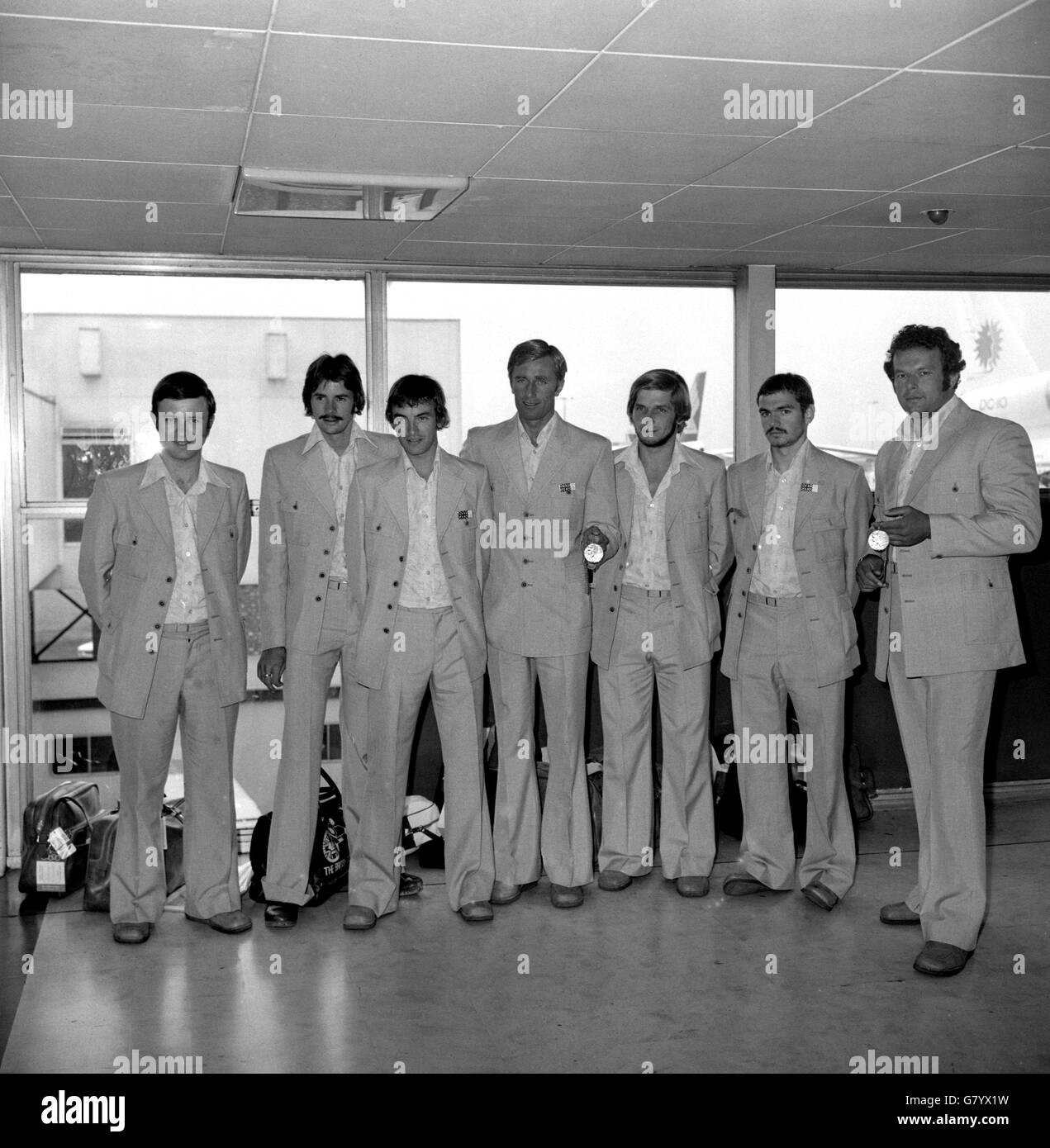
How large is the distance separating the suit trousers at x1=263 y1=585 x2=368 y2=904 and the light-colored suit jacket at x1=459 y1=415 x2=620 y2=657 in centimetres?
56

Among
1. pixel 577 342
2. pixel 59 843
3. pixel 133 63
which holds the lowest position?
pixel 59 843

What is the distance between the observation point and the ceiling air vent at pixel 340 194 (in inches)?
161

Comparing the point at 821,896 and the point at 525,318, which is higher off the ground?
the point at 525,318

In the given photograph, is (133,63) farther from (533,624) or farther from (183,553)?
(533,624)

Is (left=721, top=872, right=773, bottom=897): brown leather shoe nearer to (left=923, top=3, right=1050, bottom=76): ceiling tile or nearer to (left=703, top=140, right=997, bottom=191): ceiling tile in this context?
(left=703, top=140, right=997, bottom=191): ceiling tile

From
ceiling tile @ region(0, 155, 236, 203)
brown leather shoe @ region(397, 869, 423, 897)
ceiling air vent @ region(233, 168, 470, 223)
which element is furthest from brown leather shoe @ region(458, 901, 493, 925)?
ceiling tile @ region(0, 155, 236, 203)

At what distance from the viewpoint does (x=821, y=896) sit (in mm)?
4430

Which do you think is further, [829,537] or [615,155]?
[829,537]

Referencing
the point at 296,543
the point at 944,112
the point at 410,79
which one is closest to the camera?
the point at 410,79

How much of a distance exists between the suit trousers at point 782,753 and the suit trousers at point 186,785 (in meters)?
1.88

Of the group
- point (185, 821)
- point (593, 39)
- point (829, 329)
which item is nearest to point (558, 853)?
point (185, 821)

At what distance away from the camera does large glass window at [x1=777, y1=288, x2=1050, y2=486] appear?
6.31 metres

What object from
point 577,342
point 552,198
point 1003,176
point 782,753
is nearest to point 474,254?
point 577,342

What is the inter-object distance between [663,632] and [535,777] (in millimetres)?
717
